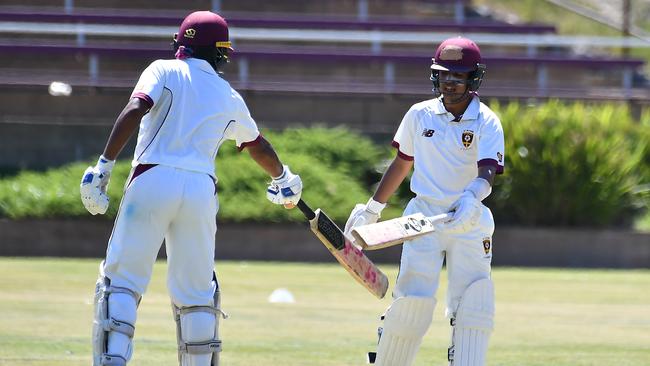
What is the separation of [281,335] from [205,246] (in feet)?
10.7

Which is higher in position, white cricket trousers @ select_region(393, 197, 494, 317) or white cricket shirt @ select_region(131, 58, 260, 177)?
white cricket shirt @ select_region(131, 58, 260, 177)

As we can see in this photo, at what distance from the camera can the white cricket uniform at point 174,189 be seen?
6.29m

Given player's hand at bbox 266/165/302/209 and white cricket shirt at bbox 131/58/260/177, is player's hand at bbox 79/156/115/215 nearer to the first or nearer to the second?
white cricket shirt at bbox 131/58/260/177

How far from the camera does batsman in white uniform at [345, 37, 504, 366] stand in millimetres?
6832

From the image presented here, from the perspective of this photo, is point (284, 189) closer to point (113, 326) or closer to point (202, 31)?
point (202, 31)

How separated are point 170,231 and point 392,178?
1.67 m

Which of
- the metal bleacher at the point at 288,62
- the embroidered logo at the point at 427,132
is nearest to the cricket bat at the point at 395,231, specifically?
the embroidered logo at the point at 427,132

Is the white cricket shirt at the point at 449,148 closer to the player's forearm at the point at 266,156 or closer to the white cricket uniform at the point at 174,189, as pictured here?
the player's forearm at the point at 266,156

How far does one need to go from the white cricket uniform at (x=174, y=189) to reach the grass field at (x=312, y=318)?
70.8 inches

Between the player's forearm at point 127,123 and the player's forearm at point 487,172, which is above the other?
the player's forearm at point 487,172

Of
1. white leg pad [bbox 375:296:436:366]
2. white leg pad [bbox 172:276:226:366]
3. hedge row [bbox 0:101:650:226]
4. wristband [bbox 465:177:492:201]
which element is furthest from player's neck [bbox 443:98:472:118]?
hedge row [bbox 0:101:650:226]

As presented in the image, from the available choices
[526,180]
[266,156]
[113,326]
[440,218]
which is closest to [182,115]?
[266,156]

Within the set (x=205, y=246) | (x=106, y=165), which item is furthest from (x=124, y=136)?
(x=205, y=246)

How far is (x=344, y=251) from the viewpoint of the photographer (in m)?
6.93
